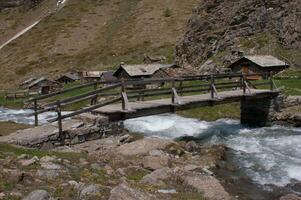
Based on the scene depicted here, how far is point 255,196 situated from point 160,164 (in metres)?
3.50

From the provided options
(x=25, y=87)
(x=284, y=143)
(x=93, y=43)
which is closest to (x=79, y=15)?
(x=93, y=43)

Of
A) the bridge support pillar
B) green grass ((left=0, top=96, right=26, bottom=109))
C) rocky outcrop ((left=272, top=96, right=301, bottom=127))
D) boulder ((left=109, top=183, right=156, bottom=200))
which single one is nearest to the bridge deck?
the bridge support pillar

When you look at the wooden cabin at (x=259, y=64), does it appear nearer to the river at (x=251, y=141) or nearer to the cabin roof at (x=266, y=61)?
the cabin roof at (x=266, y=61)

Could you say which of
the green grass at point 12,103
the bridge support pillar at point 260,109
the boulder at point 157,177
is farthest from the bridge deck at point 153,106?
the green grass at point 12,103

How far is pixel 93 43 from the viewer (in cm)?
12644

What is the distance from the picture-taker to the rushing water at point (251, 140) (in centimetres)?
1875

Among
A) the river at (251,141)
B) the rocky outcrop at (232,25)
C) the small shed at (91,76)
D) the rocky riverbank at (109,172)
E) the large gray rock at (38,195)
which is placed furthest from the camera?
the small shed at (91,76)

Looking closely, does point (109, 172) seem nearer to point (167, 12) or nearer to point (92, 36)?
point (92, 36)

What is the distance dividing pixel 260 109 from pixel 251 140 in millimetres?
5979

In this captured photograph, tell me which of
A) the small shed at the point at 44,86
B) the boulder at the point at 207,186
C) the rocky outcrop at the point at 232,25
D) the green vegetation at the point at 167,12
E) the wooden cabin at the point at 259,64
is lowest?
the small shed at the point at 44,86

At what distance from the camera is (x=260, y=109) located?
103 ft

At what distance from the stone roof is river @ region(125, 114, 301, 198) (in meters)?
19.9

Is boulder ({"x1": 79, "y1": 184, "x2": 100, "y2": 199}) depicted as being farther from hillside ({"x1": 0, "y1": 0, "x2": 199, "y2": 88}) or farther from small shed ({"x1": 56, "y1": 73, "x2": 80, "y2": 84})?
hillside ({"x1": 0, "y1": 0, "x2": 199, "y2": 88})

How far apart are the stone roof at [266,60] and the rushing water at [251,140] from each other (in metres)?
20.0
